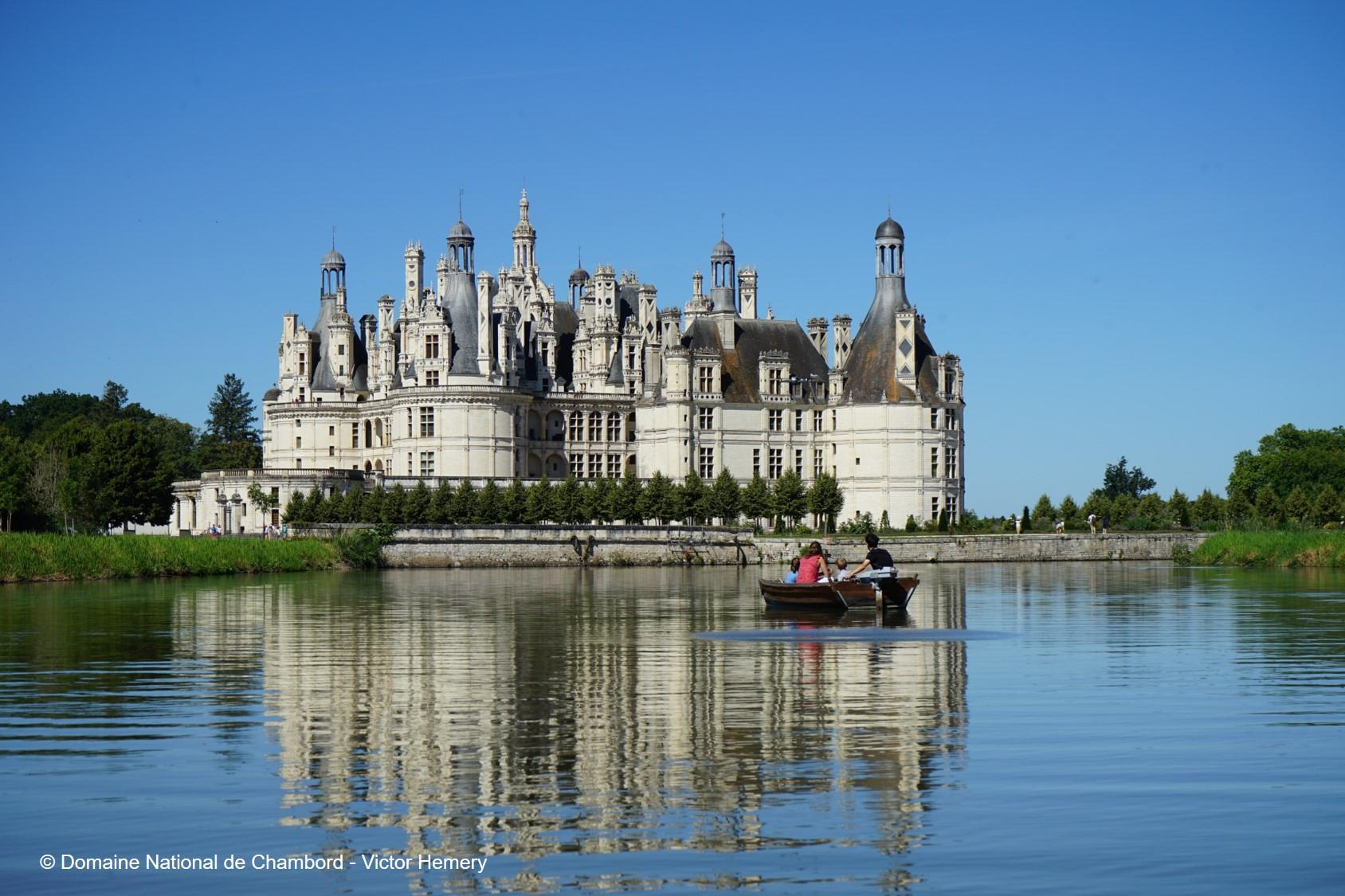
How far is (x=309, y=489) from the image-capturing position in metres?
86.2

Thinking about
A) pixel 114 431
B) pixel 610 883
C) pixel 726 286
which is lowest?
pixel 610 883

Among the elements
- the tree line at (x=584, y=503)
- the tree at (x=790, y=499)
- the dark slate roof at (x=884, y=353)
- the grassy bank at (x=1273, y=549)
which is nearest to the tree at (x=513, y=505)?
the tree line at (x=584, y=503)

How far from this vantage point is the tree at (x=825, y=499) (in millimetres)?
83312

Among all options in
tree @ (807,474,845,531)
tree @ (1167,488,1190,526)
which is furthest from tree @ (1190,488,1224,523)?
tree @ (807,474,845,531)

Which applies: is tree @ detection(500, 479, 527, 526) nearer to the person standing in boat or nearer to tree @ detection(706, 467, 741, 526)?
tree @ detection(706, 467, 741, 526)

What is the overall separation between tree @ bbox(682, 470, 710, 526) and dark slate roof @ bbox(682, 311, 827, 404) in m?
7.28

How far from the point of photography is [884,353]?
87000 mm

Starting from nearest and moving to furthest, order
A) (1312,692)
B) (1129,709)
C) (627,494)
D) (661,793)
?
1. (661,793)
2. (1129,709)
3. (1312,692)
4. (627,494)

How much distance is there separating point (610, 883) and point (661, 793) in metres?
2.78

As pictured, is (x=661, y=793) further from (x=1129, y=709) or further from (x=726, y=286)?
(x=726, y=286)

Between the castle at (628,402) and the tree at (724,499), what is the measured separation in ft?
14.5

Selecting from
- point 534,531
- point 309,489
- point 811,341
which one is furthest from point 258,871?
point 811,341

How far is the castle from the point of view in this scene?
86750mm

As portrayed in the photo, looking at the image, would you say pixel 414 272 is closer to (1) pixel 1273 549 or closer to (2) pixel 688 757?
(1) pixel 1273 549
